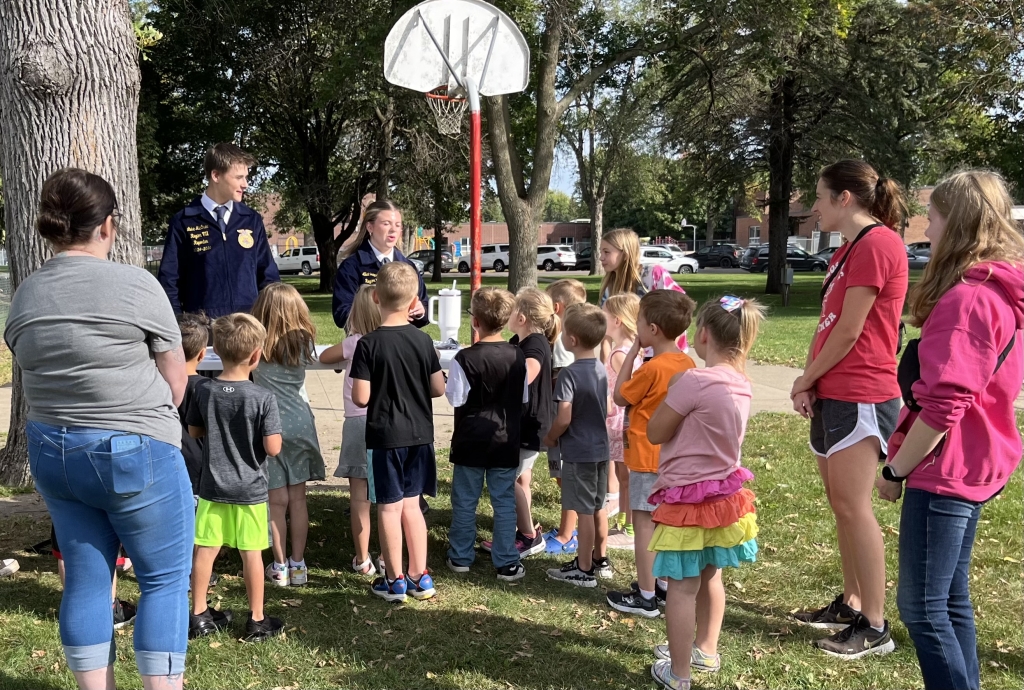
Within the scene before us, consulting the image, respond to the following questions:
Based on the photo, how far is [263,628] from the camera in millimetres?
3789

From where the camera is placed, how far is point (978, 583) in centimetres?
445

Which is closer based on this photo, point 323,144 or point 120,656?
point 120,656

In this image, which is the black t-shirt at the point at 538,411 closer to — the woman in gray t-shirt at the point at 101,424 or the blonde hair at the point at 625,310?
the blonde hair at the point at 625,310

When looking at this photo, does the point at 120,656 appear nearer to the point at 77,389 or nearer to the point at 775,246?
the point at 77,389

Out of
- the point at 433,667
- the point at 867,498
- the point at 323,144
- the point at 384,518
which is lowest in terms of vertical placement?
the point at 433,667

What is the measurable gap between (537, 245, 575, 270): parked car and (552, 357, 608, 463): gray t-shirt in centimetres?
4522

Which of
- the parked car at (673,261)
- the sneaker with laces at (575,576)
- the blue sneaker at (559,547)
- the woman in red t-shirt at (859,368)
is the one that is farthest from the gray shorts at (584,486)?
the parked car at (673,261)

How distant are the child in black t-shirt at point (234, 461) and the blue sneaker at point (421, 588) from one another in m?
0.66

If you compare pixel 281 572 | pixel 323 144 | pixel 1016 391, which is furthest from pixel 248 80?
pixel 1016 391

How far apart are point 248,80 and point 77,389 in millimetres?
24277

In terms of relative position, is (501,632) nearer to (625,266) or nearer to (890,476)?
(890,476)

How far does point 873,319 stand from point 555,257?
46.5 m

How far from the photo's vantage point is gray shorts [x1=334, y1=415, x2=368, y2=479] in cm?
457

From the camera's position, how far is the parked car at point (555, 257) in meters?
49.7
